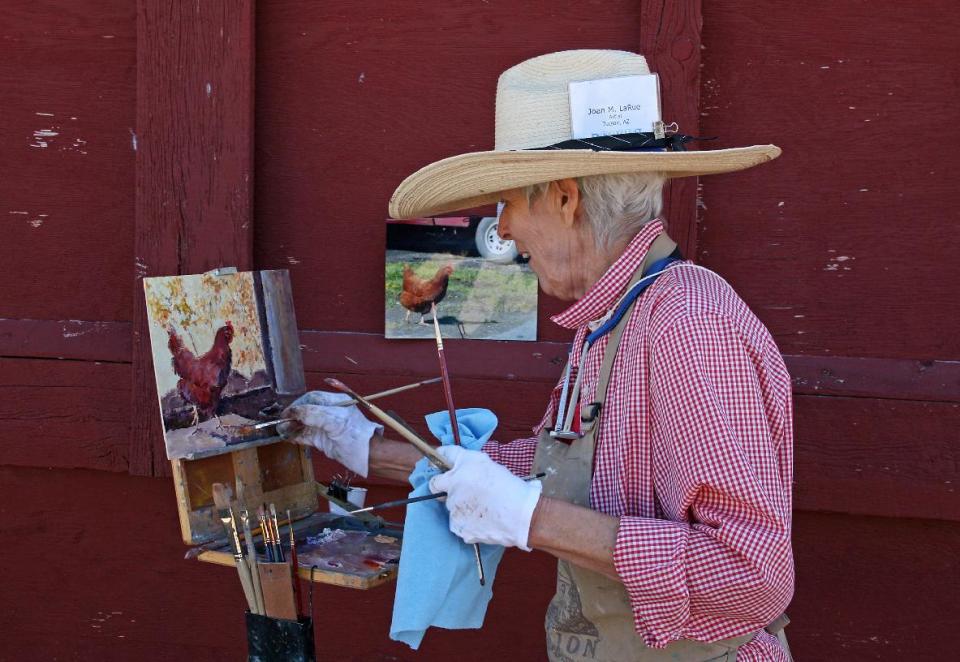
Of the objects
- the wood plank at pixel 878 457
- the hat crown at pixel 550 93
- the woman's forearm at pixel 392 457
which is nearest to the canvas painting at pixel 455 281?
the woman's forearm at pixel 392 457

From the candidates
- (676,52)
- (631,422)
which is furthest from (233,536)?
→ (676,52)

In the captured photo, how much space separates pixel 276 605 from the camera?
6.46 feet

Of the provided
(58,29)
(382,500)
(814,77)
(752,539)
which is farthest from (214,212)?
(752,539)

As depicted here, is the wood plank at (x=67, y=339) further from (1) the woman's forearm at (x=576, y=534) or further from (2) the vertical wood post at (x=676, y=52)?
(1) the woman's forearm at (x=576, y=534)

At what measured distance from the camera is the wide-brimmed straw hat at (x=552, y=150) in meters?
1.86

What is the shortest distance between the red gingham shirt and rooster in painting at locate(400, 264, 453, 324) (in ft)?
4.66

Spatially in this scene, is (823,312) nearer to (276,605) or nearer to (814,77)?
(814,77)

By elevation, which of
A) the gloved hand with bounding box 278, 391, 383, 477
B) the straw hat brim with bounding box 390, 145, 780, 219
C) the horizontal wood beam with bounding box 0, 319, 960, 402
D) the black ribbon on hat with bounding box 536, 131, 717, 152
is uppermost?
the black ribbon on hat with bounding box 536, 131, 717, 152

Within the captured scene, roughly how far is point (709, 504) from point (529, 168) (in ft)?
2.27

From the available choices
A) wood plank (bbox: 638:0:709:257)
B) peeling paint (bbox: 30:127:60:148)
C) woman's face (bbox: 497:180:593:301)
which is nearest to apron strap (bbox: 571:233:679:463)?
woman's face (bbox: 497:180:593:301)

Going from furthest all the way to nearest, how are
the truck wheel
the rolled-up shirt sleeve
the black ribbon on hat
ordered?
the truck wheel, the black ribbon on hat, the rolled-up shirt sleeve

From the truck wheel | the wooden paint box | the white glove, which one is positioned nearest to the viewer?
the white glove

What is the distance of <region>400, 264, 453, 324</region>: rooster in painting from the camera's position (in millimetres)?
3139

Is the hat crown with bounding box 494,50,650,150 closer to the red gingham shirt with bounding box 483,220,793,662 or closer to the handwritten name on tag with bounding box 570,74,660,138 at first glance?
the handwritten name on tag with bounding box 570,74,660,138
